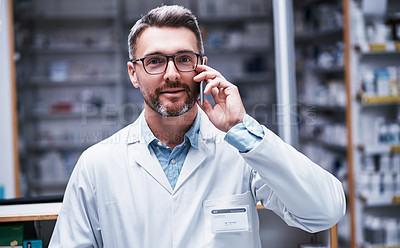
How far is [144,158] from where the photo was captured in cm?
153

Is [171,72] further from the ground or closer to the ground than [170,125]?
further from the ground

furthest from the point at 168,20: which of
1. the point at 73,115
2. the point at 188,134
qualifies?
the point at 73,115

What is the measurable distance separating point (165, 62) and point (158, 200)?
48cm

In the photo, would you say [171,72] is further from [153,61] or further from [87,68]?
[87,68]

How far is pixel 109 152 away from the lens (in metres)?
1.56

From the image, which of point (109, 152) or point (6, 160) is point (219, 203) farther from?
point (6, 160)

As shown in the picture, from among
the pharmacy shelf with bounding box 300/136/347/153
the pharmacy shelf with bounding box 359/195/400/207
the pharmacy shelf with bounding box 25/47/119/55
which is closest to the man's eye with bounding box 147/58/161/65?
the pharmacy shelf with bounding box 359/195/400/207

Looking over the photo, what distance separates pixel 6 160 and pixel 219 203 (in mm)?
2961

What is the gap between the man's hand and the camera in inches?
54.8

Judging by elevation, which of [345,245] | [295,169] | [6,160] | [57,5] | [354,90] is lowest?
[345,245]

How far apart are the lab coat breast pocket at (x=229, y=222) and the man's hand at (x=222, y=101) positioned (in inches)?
11.0

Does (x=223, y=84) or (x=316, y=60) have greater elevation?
(x=316, y=60)

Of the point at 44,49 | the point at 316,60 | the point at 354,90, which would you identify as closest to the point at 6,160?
the point at 44,49

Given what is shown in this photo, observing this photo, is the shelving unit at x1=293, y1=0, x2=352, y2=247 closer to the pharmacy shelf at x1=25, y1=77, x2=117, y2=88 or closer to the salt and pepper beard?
the pharmacy shelf at x1=25, y1=77, x2=117, y2=88
